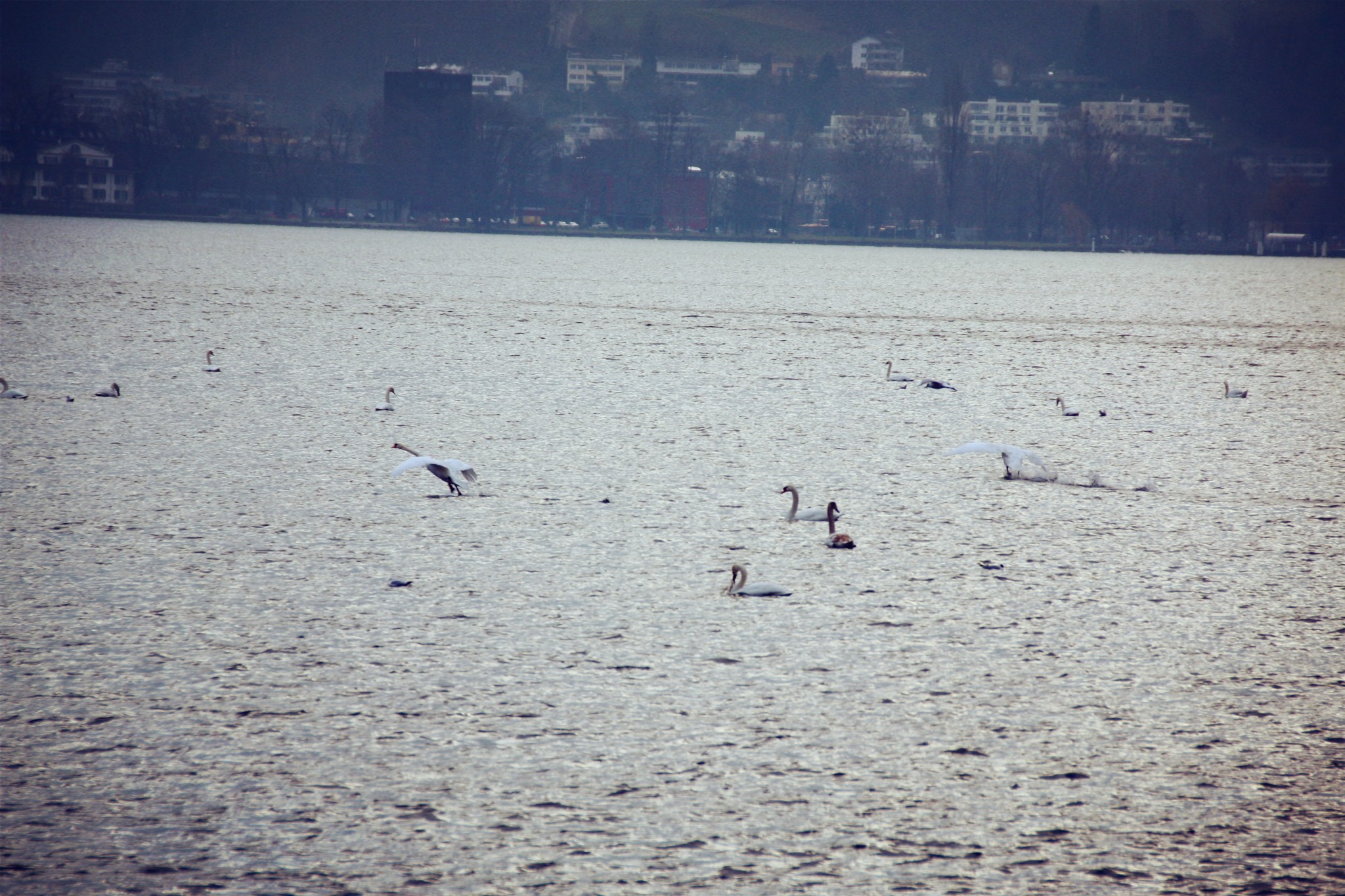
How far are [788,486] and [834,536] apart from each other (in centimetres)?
107

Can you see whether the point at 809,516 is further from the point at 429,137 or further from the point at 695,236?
the point at 429,137

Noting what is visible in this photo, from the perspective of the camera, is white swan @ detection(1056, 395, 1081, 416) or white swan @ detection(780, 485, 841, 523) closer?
white swan @ detection(780, 485, 841, 523)

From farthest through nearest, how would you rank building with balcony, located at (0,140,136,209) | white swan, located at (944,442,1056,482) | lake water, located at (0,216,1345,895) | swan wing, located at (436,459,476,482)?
building with balcony, located at (0,140,136,209) < white swan, located at (944,442,1056,482) < swan wing, located at (436,459,476,482) < lake water, located at (0,216,1345,895)

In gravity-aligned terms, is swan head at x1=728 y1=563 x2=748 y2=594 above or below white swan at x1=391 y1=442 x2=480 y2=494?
below

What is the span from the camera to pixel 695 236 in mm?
137125

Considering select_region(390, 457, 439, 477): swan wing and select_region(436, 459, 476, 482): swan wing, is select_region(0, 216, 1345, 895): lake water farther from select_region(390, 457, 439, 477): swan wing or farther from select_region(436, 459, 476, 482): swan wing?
select_region(390, 457, 439, 477): swan wing

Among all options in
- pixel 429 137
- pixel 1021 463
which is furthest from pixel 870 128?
pixel 1021 463

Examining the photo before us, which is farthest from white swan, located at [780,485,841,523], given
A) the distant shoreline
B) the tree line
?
the tree line

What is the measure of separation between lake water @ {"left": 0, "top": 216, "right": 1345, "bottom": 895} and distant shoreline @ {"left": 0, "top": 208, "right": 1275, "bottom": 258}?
115 metres

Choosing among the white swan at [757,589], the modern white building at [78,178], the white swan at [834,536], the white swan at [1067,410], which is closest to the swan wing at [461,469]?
the white swan at [834,536]

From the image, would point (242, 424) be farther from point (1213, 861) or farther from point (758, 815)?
point (1213, 861)

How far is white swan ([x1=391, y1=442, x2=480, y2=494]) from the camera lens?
724 cm

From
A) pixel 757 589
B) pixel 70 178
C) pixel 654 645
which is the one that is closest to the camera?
pixel 654 645

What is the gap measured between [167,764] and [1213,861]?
2.89 meters
